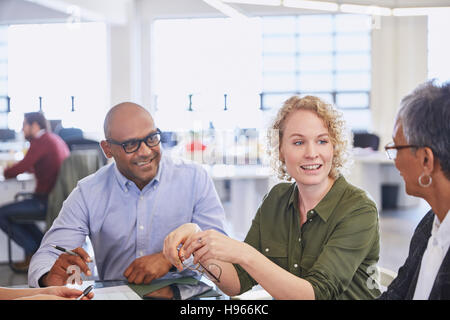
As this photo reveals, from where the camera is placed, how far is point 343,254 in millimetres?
997

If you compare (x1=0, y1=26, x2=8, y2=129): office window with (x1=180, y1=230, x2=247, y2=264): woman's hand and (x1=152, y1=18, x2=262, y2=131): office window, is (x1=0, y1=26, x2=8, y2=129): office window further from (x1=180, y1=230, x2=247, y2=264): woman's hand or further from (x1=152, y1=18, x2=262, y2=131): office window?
(x1=180, y1=230, x2=247, y2=264): woman's hand

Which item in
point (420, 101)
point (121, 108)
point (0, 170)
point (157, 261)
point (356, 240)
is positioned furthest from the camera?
point (0, 170)

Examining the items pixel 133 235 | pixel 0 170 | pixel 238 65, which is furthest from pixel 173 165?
pixel 0 170

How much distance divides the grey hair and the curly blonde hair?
334 mm

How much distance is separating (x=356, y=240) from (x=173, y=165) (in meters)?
0.64

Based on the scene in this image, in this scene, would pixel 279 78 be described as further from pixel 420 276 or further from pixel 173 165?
pixel 420 276

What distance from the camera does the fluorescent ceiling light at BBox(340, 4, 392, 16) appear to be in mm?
1232

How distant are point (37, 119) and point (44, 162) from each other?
0.94m

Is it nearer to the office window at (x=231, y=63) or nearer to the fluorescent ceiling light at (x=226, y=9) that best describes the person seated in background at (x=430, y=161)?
the office window at (x=231, y=63)

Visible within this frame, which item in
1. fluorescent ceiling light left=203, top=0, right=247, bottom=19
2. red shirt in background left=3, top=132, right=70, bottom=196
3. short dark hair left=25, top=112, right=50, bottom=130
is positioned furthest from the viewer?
red shirt in background left=3, top=132, right=70, bottom=196

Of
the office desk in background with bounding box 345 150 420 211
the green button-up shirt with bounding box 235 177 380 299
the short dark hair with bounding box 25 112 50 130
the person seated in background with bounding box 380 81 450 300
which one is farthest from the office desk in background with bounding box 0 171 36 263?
the office desk in background with bounding box 345 150 420 211

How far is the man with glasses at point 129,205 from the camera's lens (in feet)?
4.11

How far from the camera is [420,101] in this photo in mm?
725

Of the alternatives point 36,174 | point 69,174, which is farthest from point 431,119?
point 36,174
